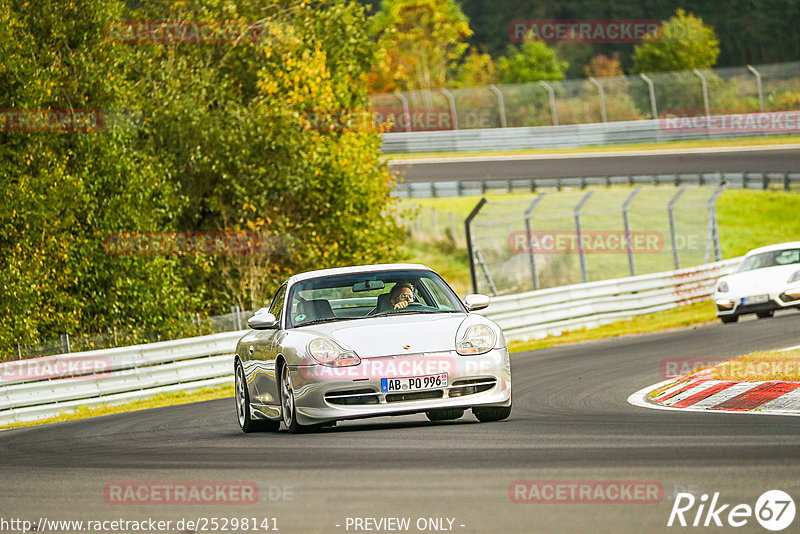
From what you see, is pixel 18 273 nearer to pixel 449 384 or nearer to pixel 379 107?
pixel 449 384

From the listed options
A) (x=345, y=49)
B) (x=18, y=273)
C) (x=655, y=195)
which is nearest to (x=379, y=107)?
(x=655, y=195)

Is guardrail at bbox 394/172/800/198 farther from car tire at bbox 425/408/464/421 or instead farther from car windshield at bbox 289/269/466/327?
car tire at bbox 425/408/464/421

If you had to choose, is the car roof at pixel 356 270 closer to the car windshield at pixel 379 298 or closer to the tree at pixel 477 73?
the car windshield at pixel 379 298

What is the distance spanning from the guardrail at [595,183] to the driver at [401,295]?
1057 inches

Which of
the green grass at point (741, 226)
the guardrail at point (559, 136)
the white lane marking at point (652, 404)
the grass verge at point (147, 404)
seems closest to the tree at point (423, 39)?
the guardrail at point (559, 136)

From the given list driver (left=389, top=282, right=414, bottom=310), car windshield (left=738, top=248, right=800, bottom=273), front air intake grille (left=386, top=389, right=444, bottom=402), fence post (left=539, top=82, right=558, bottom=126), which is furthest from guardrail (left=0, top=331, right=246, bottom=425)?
fence post (left=539, top=82, right=558, bottom=126)

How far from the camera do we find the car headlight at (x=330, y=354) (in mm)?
9484

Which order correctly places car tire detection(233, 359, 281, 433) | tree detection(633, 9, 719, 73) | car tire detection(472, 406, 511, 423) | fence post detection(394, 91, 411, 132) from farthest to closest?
tree detection(633, 9, 719, 73)
fence post detection(394, 91, 411, 132)
car tire detection(233, 359, 281, 433)
car tire detection(472, 406, 511, 423)

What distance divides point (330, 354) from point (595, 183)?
111 feet

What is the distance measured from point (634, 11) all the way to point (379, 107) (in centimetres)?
4202

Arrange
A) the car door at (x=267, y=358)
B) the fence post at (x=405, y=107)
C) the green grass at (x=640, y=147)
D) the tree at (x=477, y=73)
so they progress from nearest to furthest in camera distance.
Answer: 1. the car door at (x=267, y=358)
2. the green grass at (x=640, y=147)
3. the fence post at (x=405, y=107)
4. the tree at (x=477, y=73)

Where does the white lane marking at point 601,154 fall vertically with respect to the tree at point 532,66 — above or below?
below

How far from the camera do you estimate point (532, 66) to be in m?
80.3

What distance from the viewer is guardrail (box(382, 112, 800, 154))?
162 feet
